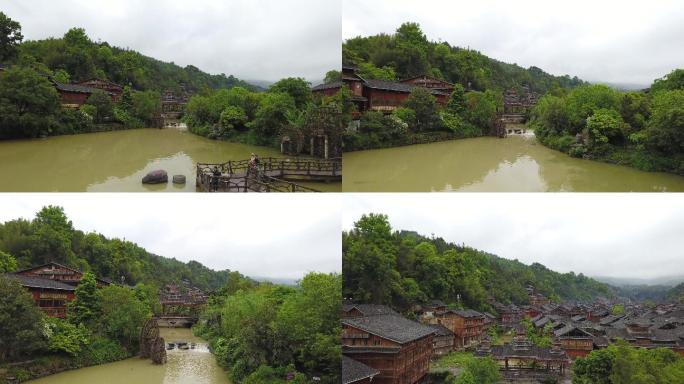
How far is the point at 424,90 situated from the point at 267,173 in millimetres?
3028

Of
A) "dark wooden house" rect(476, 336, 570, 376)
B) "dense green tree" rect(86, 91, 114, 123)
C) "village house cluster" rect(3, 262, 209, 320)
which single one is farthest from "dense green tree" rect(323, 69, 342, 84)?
"dark wooden house" rect(476, 336, 570, 376)

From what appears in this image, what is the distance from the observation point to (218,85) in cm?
1453

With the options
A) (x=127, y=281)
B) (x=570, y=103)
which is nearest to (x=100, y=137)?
(x=570, y=103)

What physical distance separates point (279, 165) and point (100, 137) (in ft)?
16.6

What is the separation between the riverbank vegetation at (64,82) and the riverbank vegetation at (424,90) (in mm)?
5444

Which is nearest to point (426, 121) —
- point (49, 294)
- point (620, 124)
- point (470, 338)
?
point (620, 124)

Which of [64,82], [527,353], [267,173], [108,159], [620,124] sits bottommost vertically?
[527,353]

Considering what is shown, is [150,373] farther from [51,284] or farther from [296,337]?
[296,337]

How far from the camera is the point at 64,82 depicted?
11602 mm

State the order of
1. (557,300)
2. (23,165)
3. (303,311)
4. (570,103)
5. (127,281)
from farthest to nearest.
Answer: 1. (557,300)
2. (127,281)
3. (570,103)
4. (23,165)
5. (303,311)

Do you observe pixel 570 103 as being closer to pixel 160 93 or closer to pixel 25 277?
pixel 160 93

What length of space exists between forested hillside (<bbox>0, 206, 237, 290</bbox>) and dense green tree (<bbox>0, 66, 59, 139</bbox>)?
577 cm

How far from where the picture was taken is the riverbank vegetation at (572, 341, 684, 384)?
1007 centimetres

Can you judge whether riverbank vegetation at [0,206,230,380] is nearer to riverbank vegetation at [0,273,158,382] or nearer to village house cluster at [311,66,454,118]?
riverbank vegetation at [0,273,158,382]
